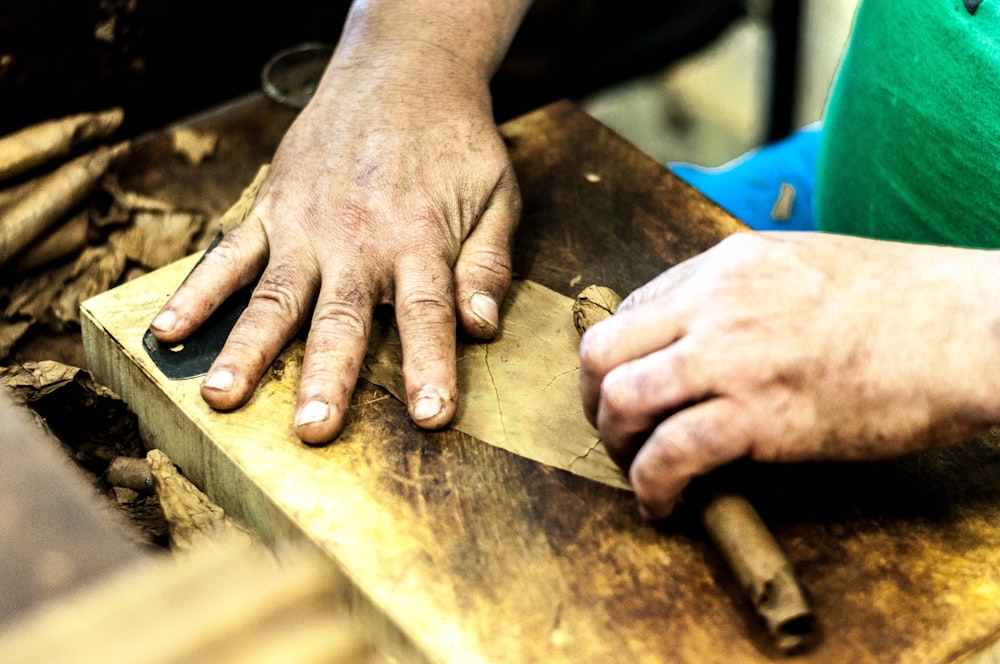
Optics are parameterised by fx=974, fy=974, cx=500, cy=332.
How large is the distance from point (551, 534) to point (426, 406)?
0.59 feet

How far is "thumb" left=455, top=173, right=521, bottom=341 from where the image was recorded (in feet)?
3.51

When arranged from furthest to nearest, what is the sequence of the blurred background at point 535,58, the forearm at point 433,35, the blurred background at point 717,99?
1. the blurred background at point 717,99
2. the blurred background at point 535,58
3. the forearm at point 433,35

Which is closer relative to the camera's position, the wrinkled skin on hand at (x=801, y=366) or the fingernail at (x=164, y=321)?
the wrinkled skin on hand at (x=801, y=366)

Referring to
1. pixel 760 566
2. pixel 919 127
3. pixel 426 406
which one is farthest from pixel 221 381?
pixel 919 127

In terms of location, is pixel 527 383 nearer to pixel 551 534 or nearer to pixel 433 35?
pixel 551 534

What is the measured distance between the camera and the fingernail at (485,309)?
1063mm

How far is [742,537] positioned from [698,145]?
297 centimetres

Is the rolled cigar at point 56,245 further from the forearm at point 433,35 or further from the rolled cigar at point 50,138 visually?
the forearm at point 433,35

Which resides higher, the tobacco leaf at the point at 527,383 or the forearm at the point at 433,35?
the forearm at the point at 433,35

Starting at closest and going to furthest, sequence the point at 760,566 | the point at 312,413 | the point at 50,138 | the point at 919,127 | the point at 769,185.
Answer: the point at 760,566 → the point at 312,413 → the point at 919,127 → the point at 50,138 → the point at 769,185

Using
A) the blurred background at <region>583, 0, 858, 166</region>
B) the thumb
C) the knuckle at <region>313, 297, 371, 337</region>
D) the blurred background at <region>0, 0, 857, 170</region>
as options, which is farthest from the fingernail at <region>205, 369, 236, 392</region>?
the blurred background at <region>583, 0, 858, 166</region>

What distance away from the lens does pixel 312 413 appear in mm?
936

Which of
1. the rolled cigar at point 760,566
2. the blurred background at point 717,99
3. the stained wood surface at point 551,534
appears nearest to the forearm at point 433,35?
the stained wood surface at point 551,534

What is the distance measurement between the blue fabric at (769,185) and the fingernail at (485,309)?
24.4 inches
